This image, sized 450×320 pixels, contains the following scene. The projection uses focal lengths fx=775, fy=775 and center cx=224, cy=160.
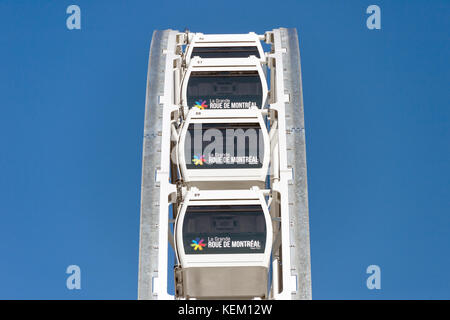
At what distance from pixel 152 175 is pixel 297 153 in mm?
3537

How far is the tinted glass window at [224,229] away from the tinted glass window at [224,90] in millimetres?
3790

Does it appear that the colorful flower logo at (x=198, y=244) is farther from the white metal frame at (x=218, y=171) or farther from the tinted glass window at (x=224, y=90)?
the tinted glass window at (x=224, y=90)

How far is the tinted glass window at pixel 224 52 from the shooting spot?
2309 centimetres

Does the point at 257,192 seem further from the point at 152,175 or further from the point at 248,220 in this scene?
the point at 152,175

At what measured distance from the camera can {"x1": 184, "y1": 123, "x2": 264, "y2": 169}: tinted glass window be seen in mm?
19859

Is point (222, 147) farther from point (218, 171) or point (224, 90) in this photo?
point (224, 90)

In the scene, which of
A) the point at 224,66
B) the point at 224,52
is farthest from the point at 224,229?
the point at 224,52

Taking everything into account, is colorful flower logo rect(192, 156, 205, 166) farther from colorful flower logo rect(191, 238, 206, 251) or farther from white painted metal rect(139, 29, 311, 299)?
colorful flower logo rect(191, 238, 206, 251)

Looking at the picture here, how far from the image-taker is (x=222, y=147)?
19.9m

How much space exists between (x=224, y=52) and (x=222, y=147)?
431cm

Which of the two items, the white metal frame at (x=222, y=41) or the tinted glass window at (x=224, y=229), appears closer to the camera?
the tinted glass window at (x=224, y=229)

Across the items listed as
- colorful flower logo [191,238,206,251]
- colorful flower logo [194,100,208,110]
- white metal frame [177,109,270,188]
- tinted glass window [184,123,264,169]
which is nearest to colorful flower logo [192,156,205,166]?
tinted glass window [184,123,264,169]

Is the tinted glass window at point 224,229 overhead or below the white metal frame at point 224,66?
below

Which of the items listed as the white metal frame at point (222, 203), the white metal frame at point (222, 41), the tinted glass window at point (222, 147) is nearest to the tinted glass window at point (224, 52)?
the white metal frame at point (222, 41)
